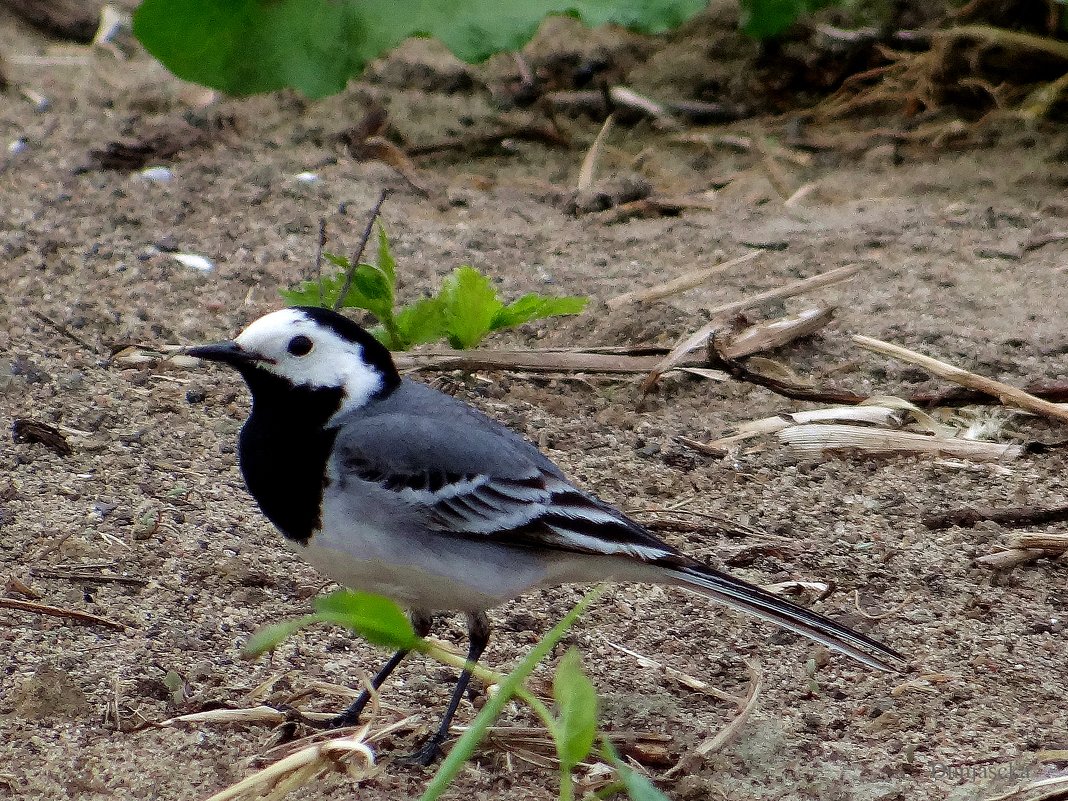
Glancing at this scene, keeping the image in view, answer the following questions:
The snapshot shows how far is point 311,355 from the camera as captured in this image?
12.6ft

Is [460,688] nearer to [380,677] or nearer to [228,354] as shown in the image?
[380,677]

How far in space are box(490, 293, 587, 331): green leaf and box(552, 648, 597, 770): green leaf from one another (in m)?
2.67

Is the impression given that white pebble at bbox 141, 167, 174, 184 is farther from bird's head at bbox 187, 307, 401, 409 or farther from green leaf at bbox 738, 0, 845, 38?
bird's head at bbox 187, 307, 401, 409

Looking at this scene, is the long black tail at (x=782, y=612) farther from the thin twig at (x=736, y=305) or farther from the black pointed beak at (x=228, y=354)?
the thin twig at (x=736, y=305)

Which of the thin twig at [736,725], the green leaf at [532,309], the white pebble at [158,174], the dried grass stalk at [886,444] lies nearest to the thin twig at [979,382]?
the dried grass stalk at [886,444]

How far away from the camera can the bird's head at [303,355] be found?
383cm

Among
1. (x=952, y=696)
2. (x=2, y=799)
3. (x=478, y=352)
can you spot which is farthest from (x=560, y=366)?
(x=2, y=799)

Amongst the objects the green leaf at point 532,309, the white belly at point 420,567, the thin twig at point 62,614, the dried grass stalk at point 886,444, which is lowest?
the thin twig at point 62,614

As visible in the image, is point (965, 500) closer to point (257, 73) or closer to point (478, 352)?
point (478, 352)

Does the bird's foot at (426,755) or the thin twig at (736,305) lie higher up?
the thin twig at (736,305)

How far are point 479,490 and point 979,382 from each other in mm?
2128

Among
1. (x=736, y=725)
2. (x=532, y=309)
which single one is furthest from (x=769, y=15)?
(x=736, y=725)

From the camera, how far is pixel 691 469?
4828 millimetres

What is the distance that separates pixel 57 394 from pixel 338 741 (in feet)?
7.75
